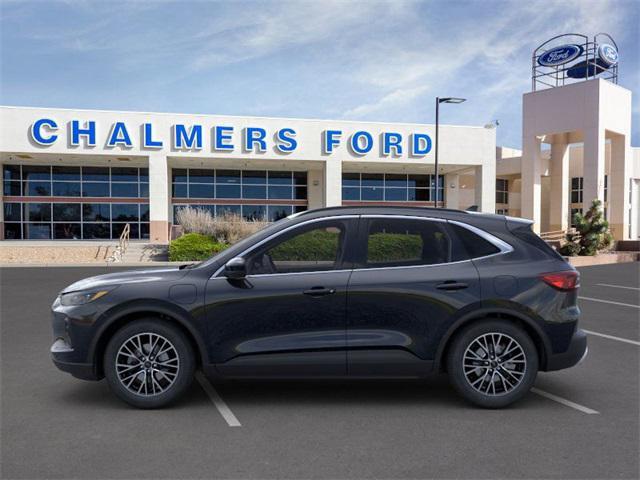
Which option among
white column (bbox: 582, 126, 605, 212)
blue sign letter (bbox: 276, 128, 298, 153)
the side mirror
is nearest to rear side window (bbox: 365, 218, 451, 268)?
the side mirror

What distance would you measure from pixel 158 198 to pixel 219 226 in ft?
19.8

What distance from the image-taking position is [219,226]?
24938mm

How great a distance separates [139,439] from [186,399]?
0.93m

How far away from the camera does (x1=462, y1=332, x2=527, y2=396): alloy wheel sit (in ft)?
15.3

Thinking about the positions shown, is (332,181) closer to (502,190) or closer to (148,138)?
(148,138)

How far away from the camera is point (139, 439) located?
4.04 meters

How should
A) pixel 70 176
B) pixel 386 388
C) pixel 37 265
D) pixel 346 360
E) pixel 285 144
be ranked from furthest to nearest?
pixel 70 176 < pixel 285 144 < pixel 37 265 < pixel 386 388 < pixel 346 360

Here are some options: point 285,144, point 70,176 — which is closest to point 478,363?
point 285,144

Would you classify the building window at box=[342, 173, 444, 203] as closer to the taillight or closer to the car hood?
the taillight

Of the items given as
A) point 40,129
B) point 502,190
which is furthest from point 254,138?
point 502,190

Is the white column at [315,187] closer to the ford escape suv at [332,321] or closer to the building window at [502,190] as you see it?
the building window at [502,190]

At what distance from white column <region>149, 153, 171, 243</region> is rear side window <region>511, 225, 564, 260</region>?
26.1m

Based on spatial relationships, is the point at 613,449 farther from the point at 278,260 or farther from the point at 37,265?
the point at 37,265

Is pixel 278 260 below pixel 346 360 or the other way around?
the other way around
